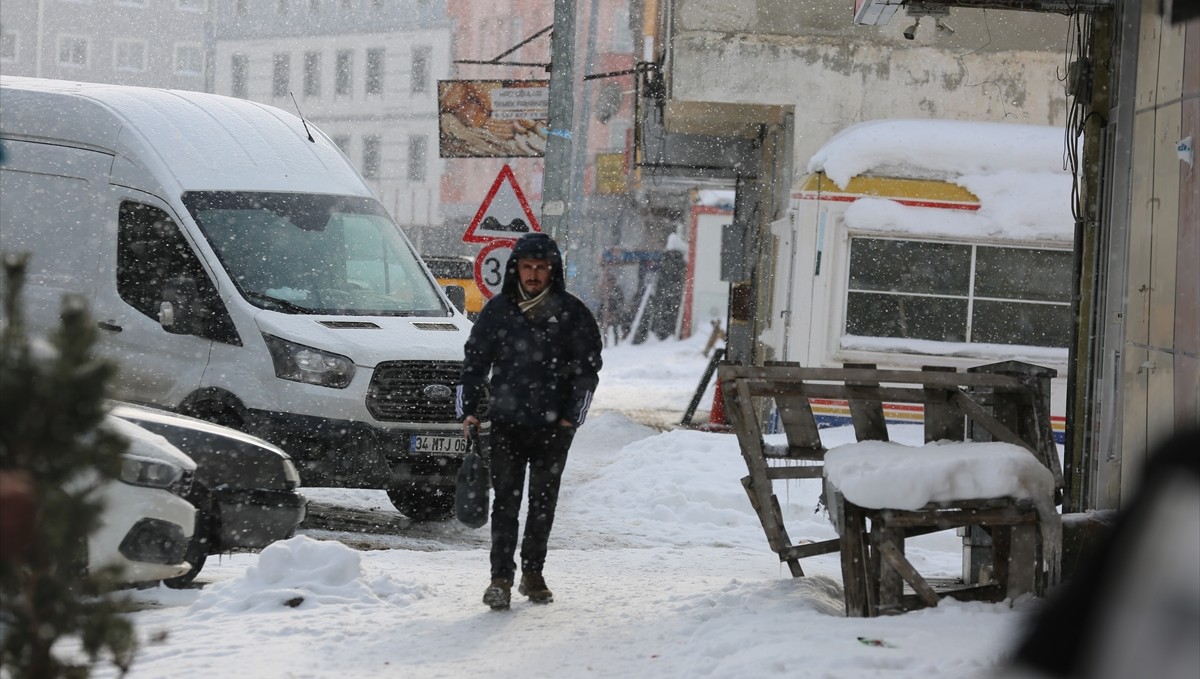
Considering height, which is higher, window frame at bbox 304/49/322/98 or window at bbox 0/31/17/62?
window at bbox 0/31/17/62

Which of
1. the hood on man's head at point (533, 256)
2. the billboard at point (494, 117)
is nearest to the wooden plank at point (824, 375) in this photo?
the hood on man's head at point (533, 256)

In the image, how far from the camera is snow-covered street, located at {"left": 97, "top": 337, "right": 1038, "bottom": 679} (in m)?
6.05

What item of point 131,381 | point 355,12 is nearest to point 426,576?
point 131,381

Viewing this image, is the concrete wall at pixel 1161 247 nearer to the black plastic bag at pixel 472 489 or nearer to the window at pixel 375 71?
the black plastic bag at pixel 472 489

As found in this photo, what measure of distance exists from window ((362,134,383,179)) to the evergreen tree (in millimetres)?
56375

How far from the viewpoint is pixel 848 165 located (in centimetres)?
1781

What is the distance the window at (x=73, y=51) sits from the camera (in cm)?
6316

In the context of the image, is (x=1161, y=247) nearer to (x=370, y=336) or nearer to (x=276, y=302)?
(x=370, y=336)

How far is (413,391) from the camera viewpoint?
11008mm

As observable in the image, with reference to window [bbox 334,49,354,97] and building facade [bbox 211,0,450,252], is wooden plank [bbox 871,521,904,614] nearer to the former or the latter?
building facade [bbox 211,0,450,252]

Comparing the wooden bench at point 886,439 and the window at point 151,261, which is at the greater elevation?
the window at point 151,261

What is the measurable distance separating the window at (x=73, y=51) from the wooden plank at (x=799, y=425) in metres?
60.4

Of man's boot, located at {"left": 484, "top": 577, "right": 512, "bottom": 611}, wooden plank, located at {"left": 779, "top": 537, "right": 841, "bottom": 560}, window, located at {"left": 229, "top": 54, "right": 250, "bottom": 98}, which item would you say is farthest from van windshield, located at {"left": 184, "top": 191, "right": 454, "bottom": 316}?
window, located at {"left": 229, "top": 54, "right": 250, "bottom": 98}

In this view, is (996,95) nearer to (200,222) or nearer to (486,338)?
(200,222)
